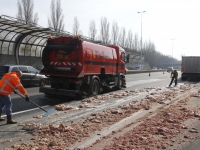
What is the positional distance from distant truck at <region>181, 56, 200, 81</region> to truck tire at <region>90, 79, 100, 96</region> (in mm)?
16887

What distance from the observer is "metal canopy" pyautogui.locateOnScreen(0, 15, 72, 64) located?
59.5 ft

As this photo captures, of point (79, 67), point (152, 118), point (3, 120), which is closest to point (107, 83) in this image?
point (79, 67)

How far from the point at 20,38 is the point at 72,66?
1391 cm

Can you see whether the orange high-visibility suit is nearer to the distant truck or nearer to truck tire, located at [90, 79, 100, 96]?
truck tire, located at [90, 79, 100, 96]

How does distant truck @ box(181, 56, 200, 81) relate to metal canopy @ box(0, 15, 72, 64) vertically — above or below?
below

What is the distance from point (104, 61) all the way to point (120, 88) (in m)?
3.36

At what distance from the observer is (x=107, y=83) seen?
510 inches

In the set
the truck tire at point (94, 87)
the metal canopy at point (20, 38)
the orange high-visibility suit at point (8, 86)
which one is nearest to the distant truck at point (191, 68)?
the metal canopy at point (20, 38)

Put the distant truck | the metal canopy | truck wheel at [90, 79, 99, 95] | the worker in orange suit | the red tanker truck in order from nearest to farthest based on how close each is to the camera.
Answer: the worker in orange suit
the red tanker truck
truck wheel at [90, 79, 99, 95]
the metal canopy
the distant truck

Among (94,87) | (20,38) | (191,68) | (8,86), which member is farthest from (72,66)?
(191,68)

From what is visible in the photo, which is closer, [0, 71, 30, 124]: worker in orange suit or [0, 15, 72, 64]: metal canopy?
[0, 71, 30, 124]: worker in orange suit

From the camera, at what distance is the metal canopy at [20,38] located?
1814cm

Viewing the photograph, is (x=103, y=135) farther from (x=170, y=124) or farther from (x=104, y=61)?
(x=104, y=61)

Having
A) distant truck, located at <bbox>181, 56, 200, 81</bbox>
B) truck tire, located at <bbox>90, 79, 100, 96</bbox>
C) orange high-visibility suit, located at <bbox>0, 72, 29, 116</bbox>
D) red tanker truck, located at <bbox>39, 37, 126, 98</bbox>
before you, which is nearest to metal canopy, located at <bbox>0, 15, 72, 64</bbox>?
red tanker truck, located at <bbox>39, 37, 126, 98</bbox>
